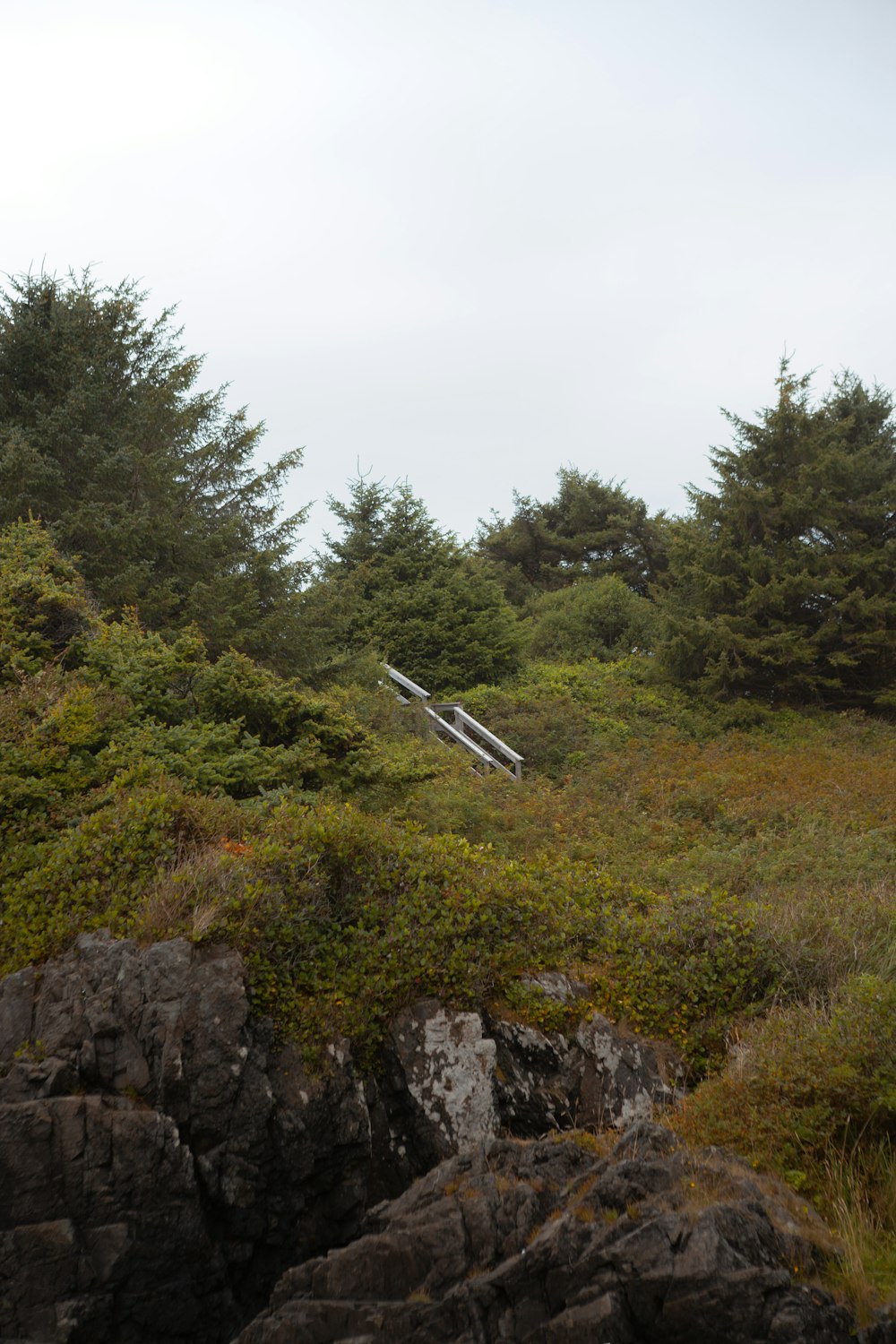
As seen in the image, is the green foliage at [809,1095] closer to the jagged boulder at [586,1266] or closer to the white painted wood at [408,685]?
the jagged boulder at [586,1266]

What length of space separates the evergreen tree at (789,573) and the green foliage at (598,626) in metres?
3.37

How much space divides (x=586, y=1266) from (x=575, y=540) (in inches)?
1328

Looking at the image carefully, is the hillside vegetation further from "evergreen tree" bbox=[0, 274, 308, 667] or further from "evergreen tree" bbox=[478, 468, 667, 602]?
"evergreen tree" bbox=[478, 468, 667, 602]

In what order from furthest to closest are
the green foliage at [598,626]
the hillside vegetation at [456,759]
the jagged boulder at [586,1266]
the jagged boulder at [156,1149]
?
the green foliage at [598,626] < the hillside vegetation at [456,759] < the jagged boulder at [156,1149] < the jagged boulder at [586,1266]

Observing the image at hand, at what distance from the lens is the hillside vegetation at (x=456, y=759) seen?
654 centimetres

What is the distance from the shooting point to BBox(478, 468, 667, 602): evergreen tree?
36.3m

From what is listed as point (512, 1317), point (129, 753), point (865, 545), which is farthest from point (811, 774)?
point (512, 1317)

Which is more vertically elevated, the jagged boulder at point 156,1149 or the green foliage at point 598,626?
the green foliage at point 598,626

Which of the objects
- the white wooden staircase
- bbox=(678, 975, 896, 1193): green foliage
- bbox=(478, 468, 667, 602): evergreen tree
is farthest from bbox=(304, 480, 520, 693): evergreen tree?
bbox=(678, 975, 896, 1193): green foliage

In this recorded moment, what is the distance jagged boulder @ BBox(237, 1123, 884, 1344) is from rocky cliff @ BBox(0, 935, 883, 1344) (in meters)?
0.01

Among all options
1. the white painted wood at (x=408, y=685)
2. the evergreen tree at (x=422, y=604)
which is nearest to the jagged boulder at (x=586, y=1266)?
the white painted wood at (x=408, y=685)

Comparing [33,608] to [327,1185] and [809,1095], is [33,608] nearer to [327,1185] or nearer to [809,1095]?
[327,1185]

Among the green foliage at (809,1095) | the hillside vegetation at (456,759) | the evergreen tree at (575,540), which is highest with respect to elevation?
the evergreen tree at (575,540)

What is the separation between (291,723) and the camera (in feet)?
37.6
